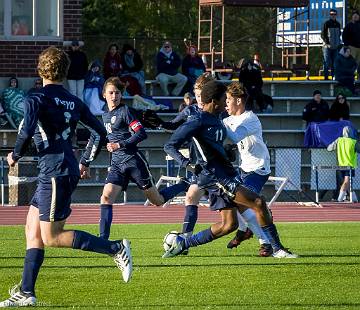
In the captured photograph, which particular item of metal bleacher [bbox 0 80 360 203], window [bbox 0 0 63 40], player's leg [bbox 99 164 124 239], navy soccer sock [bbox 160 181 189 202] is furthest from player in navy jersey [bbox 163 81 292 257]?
window [bbox 0 0 63 40]

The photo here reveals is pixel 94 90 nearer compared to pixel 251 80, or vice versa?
pixel 94 90

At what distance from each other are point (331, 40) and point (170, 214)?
11889 millimetres

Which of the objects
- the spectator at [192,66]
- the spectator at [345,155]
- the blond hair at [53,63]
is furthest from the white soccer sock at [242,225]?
the spectator at [192,66]

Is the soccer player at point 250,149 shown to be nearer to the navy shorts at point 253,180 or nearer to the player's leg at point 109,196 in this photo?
the navy shorts at point 253,180

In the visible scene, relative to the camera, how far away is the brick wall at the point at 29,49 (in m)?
30.8

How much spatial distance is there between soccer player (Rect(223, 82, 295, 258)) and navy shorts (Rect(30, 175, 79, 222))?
3.32 metres

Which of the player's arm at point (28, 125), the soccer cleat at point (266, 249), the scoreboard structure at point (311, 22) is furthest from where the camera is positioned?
the scoreboard structure at point (311, 22)

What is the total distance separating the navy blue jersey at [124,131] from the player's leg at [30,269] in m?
5.29

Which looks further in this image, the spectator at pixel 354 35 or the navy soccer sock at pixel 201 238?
the spectator at pixel 354 35

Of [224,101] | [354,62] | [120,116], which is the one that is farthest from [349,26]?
[224,101]

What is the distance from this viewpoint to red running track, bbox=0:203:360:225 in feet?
73.7

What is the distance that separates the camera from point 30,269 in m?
10.4

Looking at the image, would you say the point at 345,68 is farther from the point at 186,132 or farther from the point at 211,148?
the point at 186,132

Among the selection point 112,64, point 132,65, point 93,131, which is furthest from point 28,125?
point 132,65
